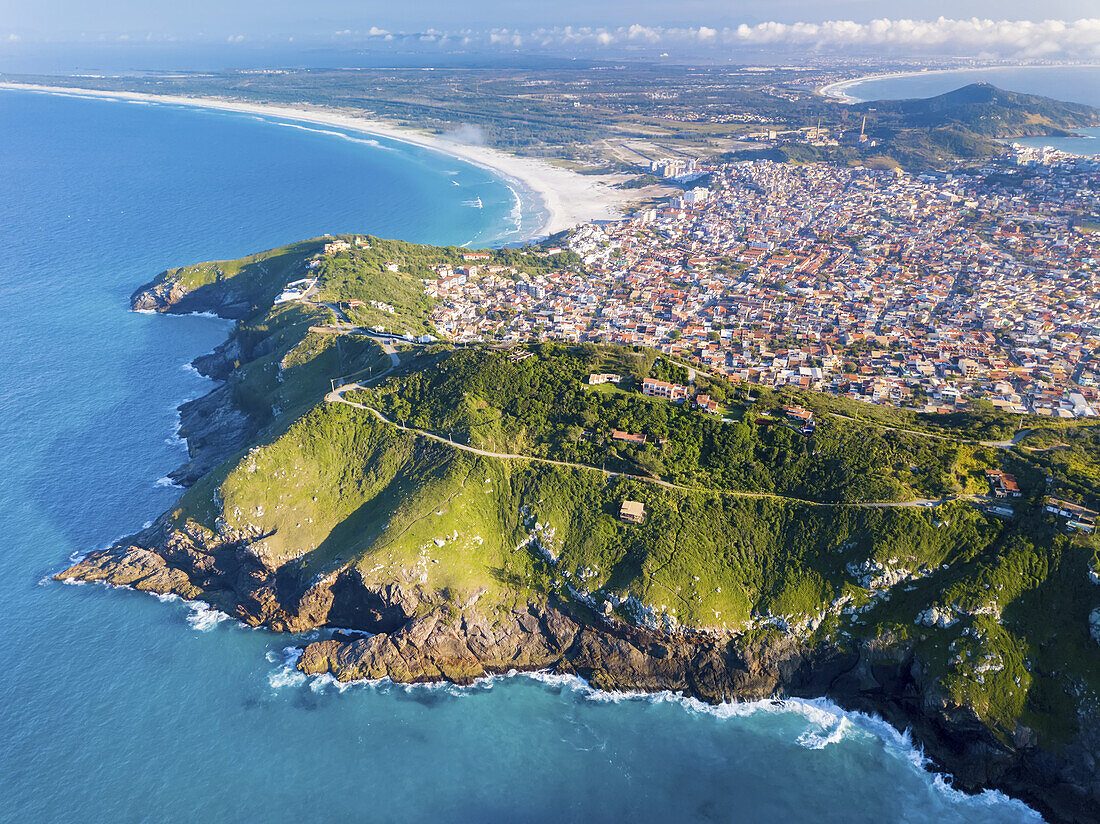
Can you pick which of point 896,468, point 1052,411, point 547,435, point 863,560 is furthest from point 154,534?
point 1052,411

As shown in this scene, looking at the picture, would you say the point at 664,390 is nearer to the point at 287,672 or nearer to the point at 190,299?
the point at 287,672

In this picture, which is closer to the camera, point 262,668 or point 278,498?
point 262,668

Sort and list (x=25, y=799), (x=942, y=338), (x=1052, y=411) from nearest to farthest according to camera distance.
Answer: (x=25, y=799), (x=1052, y=411), (x=942, y=338)

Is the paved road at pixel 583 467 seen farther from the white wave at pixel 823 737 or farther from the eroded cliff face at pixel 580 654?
the white wave at pixel 823 737

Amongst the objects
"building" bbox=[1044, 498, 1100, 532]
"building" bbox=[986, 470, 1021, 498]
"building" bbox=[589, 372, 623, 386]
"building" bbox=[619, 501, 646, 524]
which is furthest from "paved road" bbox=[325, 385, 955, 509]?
"building" bbox=[589, 372, 623, 386]

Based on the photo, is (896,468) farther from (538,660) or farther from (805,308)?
(805,308)

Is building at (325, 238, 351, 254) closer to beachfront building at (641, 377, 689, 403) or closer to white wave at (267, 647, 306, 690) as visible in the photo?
beachfront building at (641, 377, 689, 403)

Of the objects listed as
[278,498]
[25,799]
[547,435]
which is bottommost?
[25,799]
